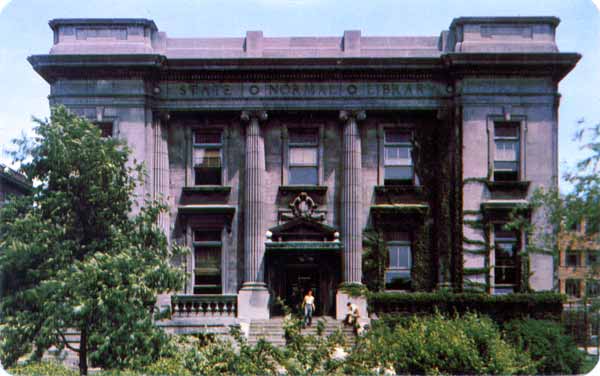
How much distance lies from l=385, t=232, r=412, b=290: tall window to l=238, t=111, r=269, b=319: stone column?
16.5 feet

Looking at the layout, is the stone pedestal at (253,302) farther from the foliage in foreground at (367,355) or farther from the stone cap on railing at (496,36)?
the stone cap on railing at (496,36)

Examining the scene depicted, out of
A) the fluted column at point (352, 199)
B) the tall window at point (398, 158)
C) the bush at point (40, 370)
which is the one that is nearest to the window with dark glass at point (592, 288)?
the fluted column at point (352, 199)

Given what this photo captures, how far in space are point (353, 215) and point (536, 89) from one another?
8440 millimetres

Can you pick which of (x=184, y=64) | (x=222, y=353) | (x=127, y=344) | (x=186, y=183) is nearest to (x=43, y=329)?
(x=127, y=344)

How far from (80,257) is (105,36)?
34.6ft

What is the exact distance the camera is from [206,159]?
2773 centimetres

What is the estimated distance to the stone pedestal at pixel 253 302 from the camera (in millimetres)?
26328

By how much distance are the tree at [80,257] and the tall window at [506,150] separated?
13.1m

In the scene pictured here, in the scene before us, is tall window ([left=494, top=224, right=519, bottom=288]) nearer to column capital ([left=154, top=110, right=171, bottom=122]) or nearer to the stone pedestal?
the stone pedestal

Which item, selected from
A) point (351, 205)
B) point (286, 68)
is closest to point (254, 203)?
point (351, 205)

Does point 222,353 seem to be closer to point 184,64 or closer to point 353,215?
point 353,215

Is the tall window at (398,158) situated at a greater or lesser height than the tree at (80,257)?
greater

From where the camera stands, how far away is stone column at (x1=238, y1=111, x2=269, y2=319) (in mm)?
26641

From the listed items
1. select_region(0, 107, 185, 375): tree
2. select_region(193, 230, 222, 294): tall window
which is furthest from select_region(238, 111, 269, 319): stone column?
select_region(0, 107, 185, 375): tree
